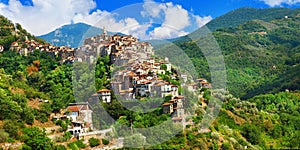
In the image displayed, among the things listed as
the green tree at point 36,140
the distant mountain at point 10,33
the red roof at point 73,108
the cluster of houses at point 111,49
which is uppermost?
the distant mountain at point 10,33

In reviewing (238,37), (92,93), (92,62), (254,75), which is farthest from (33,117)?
(238,37)

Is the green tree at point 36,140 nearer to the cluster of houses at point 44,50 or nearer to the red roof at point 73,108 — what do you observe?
the red roof at point 73,108

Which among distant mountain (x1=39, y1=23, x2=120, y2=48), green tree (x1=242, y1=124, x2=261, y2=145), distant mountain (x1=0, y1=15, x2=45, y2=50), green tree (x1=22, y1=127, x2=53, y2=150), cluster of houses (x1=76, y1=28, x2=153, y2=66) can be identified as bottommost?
green tree (x1=242, y1=124, x2=261, y2=145)

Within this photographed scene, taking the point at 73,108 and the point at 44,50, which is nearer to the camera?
the point at 73,108

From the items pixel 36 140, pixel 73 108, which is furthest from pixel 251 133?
pixel 36 140

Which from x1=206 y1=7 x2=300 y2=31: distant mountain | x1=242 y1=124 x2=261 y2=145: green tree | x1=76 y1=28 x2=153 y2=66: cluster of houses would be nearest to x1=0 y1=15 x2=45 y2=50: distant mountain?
x1=76 y1=28 x2=153 y2=66: cluster of houses

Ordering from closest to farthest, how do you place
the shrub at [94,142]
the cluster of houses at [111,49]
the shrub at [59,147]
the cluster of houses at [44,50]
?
the shrub at [59,147], the shrub at [94,142], the cluster of houses at [111,49], the cluster of houses at [44,50]

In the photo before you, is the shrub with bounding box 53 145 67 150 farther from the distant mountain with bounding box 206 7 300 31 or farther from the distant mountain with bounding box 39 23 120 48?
the distant mountain with bounding box 206 7 300 31

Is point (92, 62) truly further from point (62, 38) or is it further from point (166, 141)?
point (62, 38)

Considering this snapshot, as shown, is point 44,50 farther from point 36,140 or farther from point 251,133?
point 251,133

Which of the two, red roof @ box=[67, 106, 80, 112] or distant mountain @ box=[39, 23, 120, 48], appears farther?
distant mountain @ box=[39, 23, 120, 48]

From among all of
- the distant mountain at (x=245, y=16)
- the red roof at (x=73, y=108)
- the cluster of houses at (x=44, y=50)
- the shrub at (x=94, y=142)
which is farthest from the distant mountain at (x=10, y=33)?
the distant mountain at (x=245, y=16)

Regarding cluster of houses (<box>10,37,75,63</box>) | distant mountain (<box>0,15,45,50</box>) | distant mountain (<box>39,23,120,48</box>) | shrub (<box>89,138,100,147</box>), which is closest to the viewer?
shrub (<box>89,138,100,147</box>)
